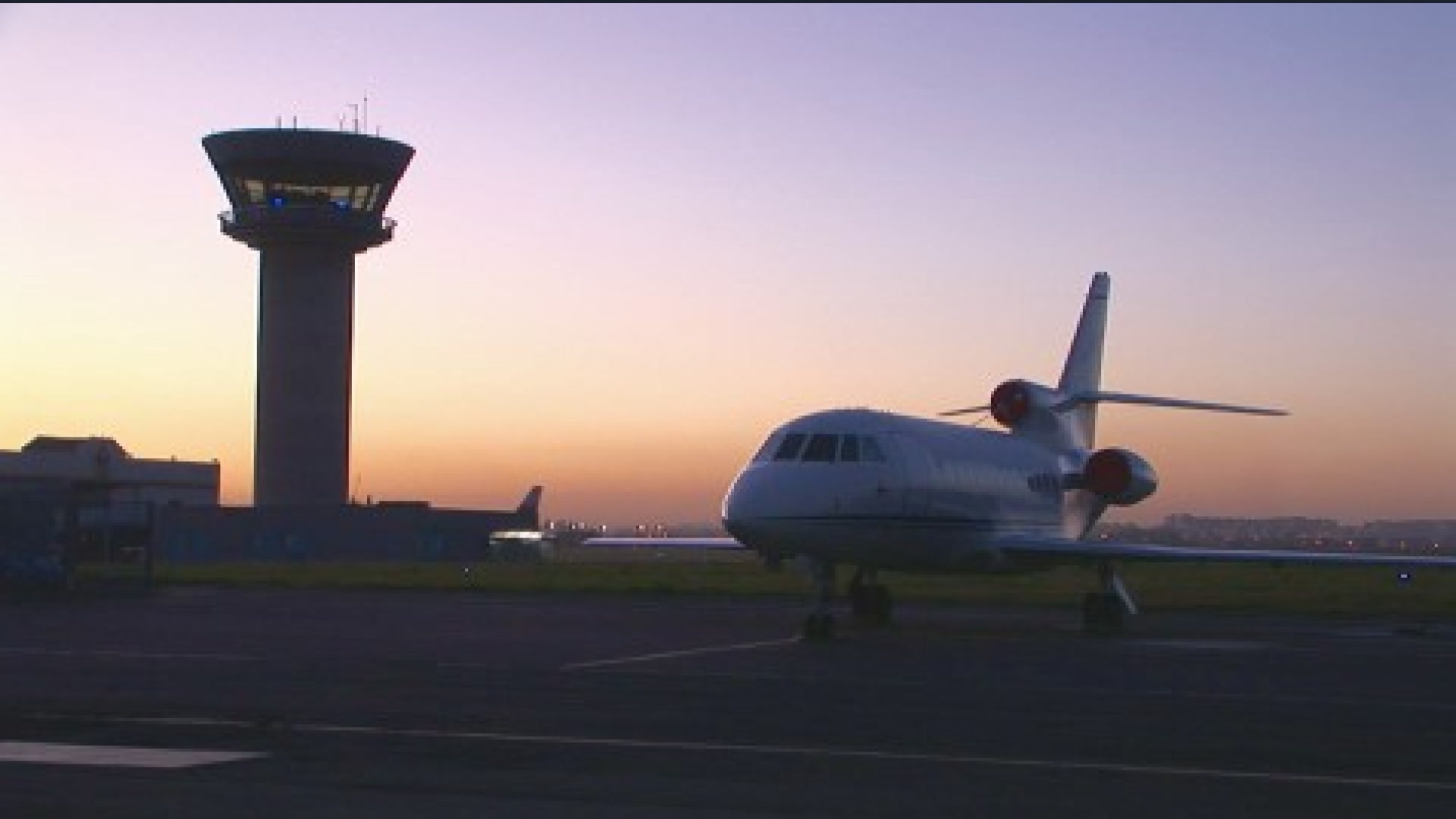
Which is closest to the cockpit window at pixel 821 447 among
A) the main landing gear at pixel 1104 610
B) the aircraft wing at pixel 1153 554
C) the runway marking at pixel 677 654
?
the runway marking at pixel 677 654

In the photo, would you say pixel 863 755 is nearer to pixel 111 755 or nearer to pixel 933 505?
pixel 111 755

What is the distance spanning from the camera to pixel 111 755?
1357 centimetres

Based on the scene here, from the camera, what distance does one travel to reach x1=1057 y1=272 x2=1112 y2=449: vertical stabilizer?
42.9 m

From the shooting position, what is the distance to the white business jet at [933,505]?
29906 millimetres

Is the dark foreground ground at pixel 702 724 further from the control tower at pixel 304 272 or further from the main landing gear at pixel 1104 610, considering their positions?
the control tower at pixel 304 272

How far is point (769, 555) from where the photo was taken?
30203mm

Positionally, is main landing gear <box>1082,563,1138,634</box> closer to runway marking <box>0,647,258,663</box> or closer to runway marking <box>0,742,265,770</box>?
runway marking <box>0,647,258,663</box>

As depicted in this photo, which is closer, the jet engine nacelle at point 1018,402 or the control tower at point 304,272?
the jet engine nacelle at point 1018,402

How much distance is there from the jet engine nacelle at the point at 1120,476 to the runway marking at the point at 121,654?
66.8 feet

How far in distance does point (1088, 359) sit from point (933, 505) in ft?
44.2

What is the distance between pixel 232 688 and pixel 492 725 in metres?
4.31

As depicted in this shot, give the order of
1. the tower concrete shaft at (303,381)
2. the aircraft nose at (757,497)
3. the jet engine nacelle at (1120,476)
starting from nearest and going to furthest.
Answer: the aircraft nose at (757,497) < the jet engine nacelle at (1120,476) < the tower concrete shaft at (303,381)

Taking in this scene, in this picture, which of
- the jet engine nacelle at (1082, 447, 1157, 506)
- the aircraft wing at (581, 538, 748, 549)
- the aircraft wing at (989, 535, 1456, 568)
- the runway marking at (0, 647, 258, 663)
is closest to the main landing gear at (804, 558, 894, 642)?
the aircraft wing at (989, 535, 1456, 568)

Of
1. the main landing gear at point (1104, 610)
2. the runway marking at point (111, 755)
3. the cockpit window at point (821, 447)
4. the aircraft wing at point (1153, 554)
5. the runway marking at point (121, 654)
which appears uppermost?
the cockpit window at point (821, 447)
